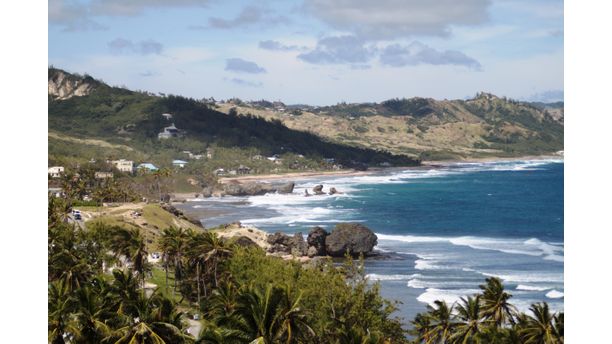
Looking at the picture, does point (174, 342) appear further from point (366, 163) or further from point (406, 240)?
point (366, 163)

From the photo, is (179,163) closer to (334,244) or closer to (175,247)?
(334,244)

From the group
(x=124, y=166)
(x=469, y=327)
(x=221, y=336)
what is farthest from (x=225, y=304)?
(x=124, y=166)

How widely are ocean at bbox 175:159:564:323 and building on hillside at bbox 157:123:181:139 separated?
49175 millimetres

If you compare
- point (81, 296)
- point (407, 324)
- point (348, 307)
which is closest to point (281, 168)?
point (407, 324)

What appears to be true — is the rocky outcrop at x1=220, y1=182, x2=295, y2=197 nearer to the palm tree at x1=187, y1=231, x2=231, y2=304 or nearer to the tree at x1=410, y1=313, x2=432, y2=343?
the palm tree at x1=187, y1=231, x2=231, y2=304

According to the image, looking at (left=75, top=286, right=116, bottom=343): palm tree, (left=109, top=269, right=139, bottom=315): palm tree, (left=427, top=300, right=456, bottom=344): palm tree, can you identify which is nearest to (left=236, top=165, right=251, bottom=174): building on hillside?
(left=427, top=300, right=456, bottom=344): palm tree

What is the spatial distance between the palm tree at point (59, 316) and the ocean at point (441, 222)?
26795 millimetres

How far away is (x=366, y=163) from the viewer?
19075 cm

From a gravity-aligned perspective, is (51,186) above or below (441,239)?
above

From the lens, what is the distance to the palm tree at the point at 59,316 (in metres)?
20.7

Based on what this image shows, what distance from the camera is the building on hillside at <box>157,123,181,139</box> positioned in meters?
188

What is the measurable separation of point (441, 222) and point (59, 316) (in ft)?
256

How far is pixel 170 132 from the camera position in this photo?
190750mm
